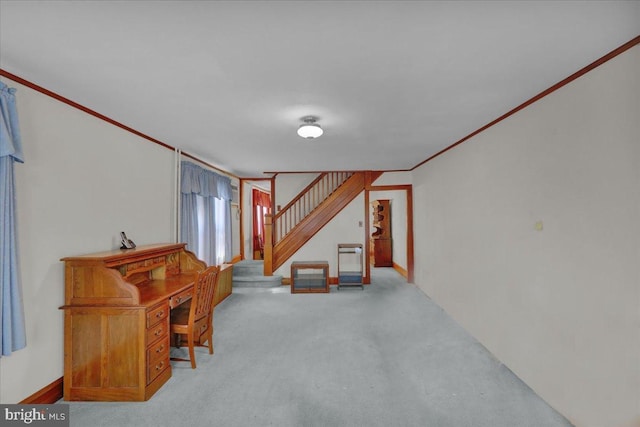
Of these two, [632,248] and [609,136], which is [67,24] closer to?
[609,136]

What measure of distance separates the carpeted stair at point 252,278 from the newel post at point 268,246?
158mm

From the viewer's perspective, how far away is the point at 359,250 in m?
6.38

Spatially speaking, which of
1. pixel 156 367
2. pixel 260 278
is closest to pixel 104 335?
pixel 156 367

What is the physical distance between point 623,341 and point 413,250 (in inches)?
176

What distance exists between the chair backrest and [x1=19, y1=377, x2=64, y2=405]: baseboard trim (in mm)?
1085

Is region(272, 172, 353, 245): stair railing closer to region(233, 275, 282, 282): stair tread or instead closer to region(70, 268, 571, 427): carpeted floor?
region(233, 275, 282, 282): stair tread

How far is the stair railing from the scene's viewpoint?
22.2 feet

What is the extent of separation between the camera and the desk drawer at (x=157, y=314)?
2504 millimetres

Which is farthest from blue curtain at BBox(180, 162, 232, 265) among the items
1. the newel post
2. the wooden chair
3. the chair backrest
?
the chair backrest

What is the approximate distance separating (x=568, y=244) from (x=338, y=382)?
218 cm

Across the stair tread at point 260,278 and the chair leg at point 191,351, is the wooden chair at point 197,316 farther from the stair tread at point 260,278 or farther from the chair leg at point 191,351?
the stair tread at point 260,278

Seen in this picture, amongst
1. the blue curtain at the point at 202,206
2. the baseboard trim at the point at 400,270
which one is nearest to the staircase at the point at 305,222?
the blue curtain at the point at 202,206

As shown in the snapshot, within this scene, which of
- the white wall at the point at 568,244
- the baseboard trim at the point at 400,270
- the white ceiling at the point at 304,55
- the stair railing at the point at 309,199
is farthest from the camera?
the baseboard trim at the point at 400,270

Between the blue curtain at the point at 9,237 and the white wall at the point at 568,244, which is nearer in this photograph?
the white wall at the point at 568,244
